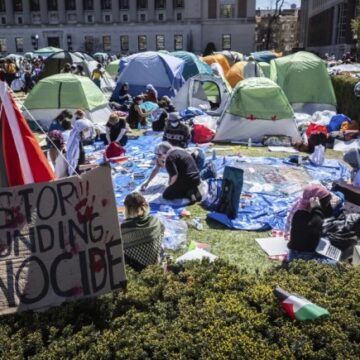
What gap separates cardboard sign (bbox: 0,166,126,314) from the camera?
299cm

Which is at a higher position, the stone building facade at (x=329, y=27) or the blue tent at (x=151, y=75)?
the stone building facade at (x=329, y=27)

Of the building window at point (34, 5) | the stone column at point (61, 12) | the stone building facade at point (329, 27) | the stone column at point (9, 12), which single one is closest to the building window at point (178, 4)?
the stone column at point (61, 12)

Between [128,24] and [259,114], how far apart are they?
52818 mm

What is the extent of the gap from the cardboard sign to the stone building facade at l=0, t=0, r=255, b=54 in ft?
192

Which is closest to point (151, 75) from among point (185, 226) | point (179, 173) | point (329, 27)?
point (179, 173)

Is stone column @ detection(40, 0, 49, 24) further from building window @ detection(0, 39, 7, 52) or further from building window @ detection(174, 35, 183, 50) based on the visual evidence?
building window @ detection(174, 35, 183, 50)

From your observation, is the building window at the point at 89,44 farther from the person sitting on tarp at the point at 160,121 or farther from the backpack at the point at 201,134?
the backpack at the point at 201,134

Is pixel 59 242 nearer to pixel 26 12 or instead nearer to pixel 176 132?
pixel 176 132

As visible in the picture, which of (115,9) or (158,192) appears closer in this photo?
(158,192)

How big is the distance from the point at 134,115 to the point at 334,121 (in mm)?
5406

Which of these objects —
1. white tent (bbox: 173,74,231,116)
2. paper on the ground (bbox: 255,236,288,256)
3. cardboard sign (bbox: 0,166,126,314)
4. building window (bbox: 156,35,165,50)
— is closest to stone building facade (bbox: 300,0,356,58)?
building window (bbox: 156,35,165,50)

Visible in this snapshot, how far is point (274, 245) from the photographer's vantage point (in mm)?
5699

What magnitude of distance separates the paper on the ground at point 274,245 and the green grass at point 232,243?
0.06 metres

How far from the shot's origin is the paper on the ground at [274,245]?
18.1ft
